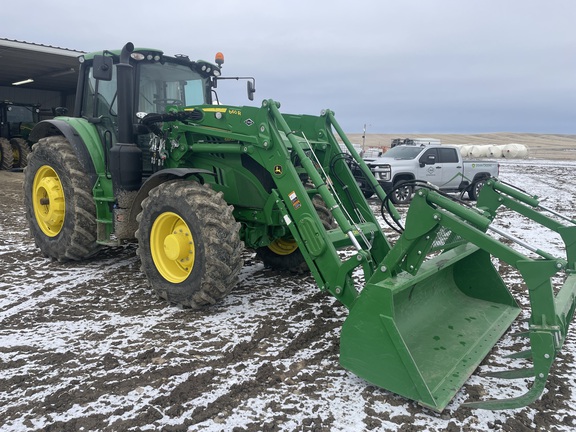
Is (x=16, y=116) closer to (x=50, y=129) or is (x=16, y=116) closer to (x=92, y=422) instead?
(x=50, y=129)

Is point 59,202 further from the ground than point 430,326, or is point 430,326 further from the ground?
point 59,202

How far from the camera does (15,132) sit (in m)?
18.5

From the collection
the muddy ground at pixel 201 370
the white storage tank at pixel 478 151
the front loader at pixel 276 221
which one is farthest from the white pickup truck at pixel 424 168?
the white storage tank at pixel 478 151

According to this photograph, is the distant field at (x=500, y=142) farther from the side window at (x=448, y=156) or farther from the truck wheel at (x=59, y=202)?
the truck wheel at (x=59, y=202)

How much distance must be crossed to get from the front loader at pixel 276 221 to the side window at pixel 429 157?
880cm

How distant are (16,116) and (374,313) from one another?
1957 cm

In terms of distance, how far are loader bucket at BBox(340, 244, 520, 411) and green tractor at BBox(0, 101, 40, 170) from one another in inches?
696

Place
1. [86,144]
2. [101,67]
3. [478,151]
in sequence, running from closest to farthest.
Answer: [101,67], [86,144], [478,151]

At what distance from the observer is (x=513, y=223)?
10.2m

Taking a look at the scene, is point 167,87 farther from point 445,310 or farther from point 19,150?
point 19,150

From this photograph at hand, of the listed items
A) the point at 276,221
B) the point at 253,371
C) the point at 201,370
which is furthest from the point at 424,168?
the point at 201,370

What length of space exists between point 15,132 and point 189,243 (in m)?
17.2

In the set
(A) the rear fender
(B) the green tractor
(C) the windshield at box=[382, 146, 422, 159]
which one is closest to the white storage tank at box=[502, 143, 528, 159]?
(C) the windshield at box=[382, 146, 422, 159]

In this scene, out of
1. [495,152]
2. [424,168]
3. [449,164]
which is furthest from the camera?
[495,152]
